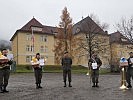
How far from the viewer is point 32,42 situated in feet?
245

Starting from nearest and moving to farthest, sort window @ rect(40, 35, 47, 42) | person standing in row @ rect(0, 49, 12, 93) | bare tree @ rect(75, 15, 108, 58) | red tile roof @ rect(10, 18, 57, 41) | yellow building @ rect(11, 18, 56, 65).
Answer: person standing in row @ rect(0, 49, 12, 93)
bare tree @ rect(75, 15, 108, 58)
yellow building @ rect(11, 18, 56, 65)
red tile roof @ rect(10, 18, 57, 41)
window @ rect(40, 35, 47, 42)

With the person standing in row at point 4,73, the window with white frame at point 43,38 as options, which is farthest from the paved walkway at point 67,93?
the window with white frame at point 43,38

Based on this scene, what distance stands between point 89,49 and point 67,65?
121 feet

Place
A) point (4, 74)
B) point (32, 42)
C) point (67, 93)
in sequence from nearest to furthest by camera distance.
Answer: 1. point (67, 93)
2. point (4, 74)
3. point (32, 42)

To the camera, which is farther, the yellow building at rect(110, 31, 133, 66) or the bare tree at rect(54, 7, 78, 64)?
the bare tree at rect(54, 7, 78, 64)

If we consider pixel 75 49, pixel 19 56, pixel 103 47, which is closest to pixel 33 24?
pixel 19 56

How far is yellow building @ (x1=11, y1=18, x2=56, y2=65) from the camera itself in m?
75.2

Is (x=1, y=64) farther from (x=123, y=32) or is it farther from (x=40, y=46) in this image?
(x=40, y=46)

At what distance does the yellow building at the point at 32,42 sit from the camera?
7519cm

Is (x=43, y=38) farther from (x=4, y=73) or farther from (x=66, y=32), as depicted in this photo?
(x=4, y=73)

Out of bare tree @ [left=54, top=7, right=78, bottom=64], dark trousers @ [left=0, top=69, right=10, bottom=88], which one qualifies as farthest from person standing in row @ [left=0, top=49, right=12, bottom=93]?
bare tree @ [left=54, top=7, right=78, bottom=64]

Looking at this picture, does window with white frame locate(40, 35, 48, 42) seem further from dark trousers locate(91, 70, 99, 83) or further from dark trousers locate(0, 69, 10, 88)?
dark trousers locate(0, 69, 10, 88)

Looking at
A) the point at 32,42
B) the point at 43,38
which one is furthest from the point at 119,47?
the point at 32,42

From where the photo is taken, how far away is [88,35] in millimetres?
56125
